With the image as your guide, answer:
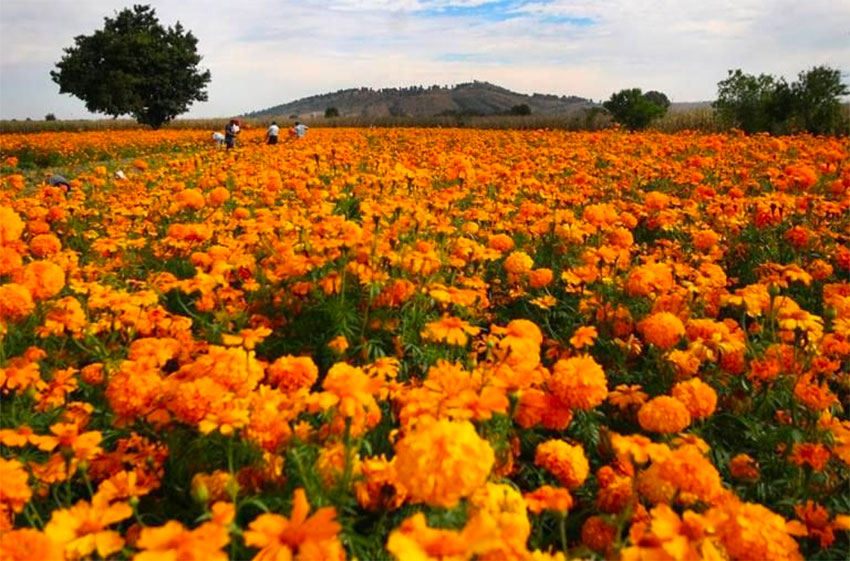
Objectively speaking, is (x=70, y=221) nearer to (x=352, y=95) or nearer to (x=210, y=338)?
(x=210, y=338)

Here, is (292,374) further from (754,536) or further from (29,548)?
(754,536)

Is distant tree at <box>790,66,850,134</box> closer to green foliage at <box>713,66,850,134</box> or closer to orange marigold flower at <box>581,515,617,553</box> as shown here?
green foliage at <box>713,66,850,134</box>

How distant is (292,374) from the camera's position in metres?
1.69

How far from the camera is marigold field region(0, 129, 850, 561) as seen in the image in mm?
1145

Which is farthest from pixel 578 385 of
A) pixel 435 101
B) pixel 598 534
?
pixel 435 101

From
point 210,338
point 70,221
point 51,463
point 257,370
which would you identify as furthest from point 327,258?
point 70,221

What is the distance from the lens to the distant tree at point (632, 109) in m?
20.4

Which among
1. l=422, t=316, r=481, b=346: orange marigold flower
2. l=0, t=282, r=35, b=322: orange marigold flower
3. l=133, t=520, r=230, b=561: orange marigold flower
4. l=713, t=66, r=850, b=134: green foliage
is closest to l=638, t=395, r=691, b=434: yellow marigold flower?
l=422, t=316, r=481, b=346: orange marigold flower

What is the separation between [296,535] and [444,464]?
26cm

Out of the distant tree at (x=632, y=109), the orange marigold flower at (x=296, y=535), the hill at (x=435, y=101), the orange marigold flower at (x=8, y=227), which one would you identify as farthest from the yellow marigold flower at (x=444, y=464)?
the hill at (x=435, y=101)

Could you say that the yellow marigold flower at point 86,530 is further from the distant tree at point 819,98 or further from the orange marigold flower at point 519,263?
the distant tree at point 819,98

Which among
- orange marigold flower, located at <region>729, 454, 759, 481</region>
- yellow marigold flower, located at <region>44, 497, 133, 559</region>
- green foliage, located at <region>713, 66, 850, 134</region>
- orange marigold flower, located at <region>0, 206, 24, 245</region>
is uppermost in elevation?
green foliage, located at <region>713, 66, 850, 134</region>

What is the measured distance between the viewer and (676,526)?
107cm

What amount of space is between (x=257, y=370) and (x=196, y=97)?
40835 mm
